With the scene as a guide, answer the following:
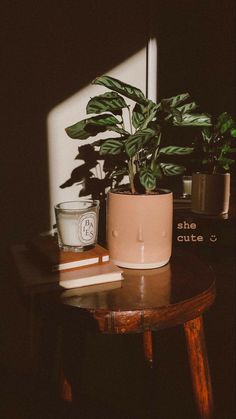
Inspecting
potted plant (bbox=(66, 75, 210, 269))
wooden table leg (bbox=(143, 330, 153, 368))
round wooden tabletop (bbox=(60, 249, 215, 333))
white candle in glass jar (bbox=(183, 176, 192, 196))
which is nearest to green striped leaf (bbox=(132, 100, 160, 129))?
potted plant (bbox=(66, 75, 210, 269))

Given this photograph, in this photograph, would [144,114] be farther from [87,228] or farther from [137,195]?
[87,228]

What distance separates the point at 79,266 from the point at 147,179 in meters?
0.27

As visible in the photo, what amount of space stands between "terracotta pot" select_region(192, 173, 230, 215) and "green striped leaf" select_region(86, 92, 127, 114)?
53 centimetres

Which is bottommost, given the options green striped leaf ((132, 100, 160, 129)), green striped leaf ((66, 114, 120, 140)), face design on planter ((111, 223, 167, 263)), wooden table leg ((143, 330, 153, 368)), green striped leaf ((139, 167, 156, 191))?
wooden table leg ((143, 330, 153, 368))

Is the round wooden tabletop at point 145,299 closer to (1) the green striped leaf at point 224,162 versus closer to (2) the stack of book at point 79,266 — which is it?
(2) the stack of book at point 79,266

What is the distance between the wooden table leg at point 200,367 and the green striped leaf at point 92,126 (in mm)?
530

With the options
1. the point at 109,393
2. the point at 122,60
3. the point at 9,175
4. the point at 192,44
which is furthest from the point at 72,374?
the point at 192,44

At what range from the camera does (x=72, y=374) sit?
129 centimetres

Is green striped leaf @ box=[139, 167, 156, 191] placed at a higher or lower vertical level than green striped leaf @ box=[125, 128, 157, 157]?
lower

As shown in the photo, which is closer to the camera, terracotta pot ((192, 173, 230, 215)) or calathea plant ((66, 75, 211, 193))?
calathea plant ((66, 75, 211, 193))

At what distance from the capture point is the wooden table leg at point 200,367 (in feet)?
3.08

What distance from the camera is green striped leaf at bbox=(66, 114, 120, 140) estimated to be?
103 cm

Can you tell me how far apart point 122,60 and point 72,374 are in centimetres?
112

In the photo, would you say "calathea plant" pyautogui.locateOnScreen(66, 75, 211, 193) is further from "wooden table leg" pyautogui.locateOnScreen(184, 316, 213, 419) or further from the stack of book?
"wooden table leg" pyautogui.locateOnScreen(184, 316, 213, 419)
